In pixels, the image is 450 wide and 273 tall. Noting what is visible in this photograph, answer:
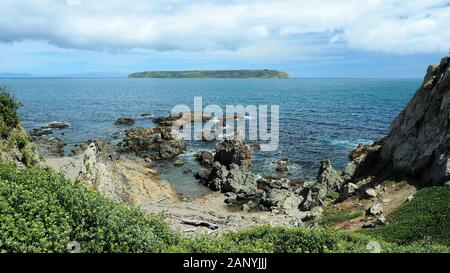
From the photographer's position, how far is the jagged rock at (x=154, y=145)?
222 ft

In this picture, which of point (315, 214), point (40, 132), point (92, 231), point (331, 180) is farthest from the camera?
point (40, 132)

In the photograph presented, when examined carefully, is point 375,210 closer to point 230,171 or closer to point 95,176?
point 95,176

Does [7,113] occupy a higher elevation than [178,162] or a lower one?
higher

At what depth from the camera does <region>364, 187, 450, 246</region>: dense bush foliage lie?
953 inches

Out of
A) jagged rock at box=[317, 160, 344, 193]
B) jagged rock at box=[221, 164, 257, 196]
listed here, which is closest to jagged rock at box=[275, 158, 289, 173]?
jagged rock at box=[221, 164, 257, 196]

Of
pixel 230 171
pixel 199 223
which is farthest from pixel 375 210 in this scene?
pixel 230 171

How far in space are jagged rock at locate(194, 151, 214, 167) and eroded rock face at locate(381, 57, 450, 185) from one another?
29.5 meters

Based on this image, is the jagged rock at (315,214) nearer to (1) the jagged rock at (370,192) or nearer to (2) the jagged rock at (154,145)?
(1) the jagged rock at (370,192)

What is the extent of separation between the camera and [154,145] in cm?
7419

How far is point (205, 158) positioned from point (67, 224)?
50.1 metres

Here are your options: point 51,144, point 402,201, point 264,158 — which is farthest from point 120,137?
point 402,201

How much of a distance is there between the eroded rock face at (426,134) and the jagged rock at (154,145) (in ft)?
125

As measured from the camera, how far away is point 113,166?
53156 mm
